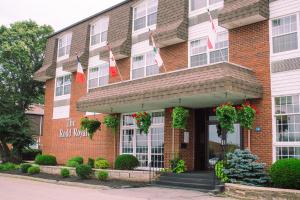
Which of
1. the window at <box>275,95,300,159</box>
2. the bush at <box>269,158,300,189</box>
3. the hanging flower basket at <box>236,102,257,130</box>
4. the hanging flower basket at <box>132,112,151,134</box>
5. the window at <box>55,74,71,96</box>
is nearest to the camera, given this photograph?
the bush at <box>269,158,300,189</box>

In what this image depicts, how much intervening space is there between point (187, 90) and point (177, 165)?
13.3 feet

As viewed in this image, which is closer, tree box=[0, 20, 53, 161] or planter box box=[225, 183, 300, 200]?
planter box box=[225, 183, 300, 200]

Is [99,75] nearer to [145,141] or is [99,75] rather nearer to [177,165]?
[145,141]

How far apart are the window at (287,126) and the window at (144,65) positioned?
24.0 feet

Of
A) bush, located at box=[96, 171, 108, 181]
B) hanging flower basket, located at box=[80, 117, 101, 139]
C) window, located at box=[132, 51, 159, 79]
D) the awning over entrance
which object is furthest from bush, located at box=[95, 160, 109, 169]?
window, located at box=[132, 51, 159, 79]

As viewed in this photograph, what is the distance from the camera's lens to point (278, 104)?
15.3 metres

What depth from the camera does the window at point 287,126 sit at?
48.0 feet

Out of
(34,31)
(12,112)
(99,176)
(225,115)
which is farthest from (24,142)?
(225,115)

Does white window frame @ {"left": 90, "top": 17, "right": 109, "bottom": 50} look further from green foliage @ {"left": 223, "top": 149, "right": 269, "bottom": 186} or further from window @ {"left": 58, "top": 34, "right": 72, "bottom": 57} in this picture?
green foliage @ {"left": 223, "top": 149, "right": 269, "bottom": 186}

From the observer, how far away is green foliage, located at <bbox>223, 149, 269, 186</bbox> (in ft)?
46.6

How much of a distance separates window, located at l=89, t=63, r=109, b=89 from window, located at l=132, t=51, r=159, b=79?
9.02 ft

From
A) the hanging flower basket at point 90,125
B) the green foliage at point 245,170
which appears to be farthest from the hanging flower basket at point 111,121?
the green foliage at point 245,170

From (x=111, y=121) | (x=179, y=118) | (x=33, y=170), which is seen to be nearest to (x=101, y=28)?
(x=111, y=121)

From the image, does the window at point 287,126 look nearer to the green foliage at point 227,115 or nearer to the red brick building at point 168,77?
the red brick building at point 168,77
